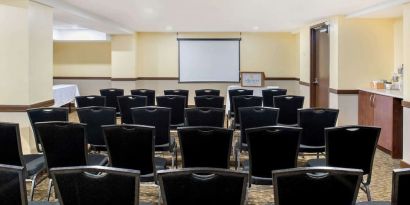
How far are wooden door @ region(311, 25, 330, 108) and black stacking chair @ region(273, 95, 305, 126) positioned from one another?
3386 mm

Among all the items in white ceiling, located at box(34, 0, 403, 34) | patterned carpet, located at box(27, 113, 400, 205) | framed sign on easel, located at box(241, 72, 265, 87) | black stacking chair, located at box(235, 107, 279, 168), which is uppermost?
white ceiling, located at box(34, 0, 403, 34)

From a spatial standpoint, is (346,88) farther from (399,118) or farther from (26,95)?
(26,95)

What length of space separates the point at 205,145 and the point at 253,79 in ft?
25.8

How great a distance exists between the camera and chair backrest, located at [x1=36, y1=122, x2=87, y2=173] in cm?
331

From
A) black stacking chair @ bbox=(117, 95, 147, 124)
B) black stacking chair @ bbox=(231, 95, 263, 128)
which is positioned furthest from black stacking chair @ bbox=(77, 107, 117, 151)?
black stacking chair @ bbox=(231, 95, 263, 128)

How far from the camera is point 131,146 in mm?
3234

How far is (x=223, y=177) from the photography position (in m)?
1.84

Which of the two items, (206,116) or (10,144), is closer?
(10,144)

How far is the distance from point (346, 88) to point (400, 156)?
2.03 m

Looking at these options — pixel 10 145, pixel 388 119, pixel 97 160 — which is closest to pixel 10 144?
pixel 10 145

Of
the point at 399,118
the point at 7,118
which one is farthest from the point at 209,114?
the point at 399,118

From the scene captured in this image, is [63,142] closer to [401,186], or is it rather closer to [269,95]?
[401,186]

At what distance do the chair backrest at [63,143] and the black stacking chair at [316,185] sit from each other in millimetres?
1998

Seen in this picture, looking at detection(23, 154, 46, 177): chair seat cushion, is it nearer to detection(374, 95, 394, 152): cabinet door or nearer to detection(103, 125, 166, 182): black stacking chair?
detection(103, 125, 166, 182): black stacking chair
